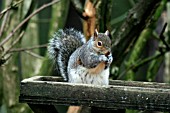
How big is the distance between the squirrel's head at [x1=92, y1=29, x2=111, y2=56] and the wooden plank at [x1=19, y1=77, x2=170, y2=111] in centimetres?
44

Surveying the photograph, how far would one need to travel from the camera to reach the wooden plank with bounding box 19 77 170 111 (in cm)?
195

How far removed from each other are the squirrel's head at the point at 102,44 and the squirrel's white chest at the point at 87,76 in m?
0.10

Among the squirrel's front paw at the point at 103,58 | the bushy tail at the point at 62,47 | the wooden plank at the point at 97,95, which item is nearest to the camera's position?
the wooden plank at the point at 97,95

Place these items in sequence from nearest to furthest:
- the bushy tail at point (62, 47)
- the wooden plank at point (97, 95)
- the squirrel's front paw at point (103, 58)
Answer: the wooden plank at point (97, 95)
the squirrel's front paw at point (103, 58)
the bushy tail at point (62, 47)

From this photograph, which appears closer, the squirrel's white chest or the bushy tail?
the squirrel's white chest

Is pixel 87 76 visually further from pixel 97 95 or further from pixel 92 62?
pixel 97 95

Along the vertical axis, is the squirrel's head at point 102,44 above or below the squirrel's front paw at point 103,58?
above

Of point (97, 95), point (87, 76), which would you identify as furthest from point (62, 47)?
point (97, 95)

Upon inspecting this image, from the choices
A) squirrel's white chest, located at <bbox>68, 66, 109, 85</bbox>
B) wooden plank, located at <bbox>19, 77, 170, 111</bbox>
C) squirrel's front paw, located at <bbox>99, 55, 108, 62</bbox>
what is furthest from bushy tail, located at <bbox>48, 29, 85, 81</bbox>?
wooden plank, located at <bbox>19, 77, 170, 111</bbox>

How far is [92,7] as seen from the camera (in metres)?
2.97

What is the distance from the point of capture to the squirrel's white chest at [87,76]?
96.5 inches

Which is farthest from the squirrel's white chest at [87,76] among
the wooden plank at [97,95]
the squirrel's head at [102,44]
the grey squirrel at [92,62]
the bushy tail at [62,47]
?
the wooden plank at [97,95]

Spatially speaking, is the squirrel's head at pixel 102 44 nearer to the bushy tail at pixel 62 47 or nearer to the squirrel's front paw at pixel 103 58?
the squirrel's front paw at pixel 103 58

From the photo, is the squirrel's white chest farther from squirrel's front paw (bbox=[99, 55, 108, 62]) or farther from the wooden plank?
the wooden plank
